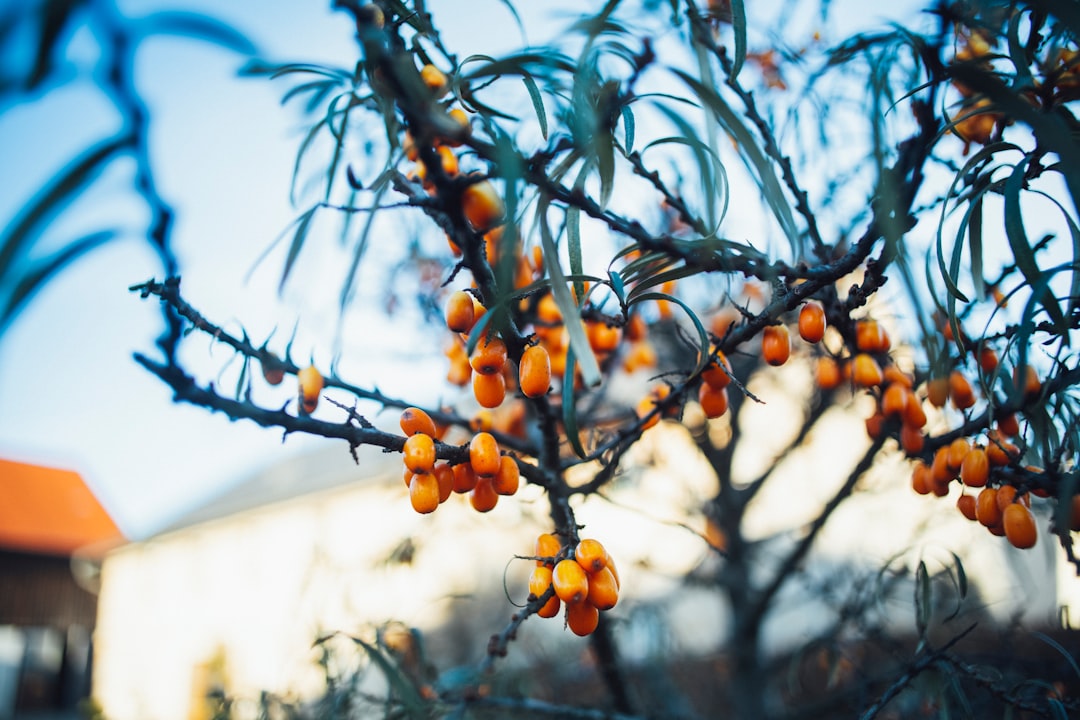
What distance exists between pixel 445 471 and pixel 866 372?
2.86 feet

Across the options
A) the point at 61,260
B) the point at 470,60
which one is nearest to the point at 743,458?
the point at 470,60

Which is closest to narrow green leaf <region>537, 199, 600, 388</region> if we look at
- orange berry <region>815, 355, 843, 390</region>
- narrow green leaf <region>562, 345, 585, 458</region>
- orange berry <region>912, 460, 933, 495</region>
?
narrow green leaf <region>562, 345, 585, 458</region>

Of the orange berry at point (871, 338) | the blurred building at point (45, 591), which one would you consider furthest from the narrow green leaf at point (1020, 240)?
the blurred building at point (45, 591)

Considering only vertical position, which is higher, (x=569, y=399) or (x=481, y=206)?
(x=481, y=206)

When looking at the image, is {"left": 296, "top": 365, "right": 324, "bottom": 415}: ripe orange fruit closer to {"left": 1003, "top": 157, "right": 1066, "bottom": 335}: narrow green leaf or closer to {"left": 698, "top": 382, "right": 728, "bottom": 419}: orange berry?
{"left": 698, "top": 382, "right": 728, "bottom": 419}: orange berry

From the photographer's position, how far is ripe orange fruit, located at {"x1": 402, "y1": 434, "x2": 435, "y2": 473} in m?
0.93

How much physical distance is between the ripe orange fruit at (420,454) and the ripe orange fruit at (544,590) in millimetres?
226

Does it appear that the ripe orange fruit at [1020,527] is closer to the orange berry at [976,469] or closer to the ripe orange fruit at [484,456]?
the orange berry at [976,469]

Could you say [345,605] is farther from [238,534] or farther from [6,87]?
[238,534]

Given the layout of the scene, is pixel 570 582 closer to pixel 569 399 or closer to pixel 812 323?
pixel 569 399

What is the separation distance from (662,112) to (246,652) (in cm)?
1314

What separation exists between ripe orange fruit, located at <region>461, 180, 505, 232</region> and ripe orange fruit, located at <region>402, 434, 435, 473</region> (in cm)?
33

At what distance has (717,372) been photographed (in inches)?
47.5

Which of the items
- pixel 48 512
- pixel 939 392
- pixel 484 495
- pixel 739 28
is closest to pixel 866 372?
pixel 939 392
